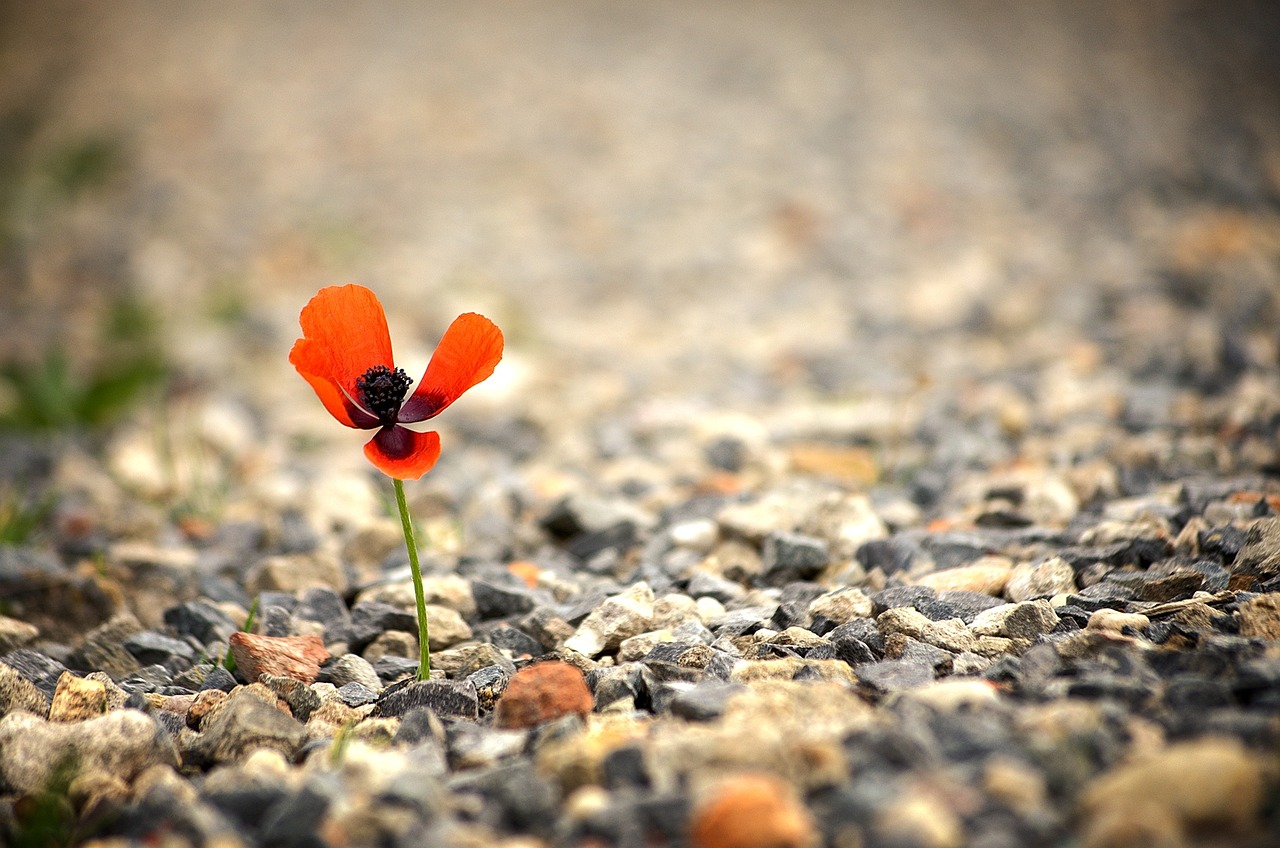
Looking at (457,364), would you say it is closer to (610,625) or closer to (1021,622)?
(610,625)

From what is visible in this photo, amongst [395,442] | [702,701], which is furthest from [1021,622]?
[395,442]

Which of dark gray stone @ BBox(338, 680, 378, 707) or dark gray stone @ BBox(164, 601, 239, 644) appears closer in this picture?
dark gray stone @ BBox(338, 680, 378, 707)

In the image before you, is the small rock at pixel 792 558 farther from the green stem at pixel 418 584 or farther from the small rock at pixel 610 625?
the green stem at pixel 418 584

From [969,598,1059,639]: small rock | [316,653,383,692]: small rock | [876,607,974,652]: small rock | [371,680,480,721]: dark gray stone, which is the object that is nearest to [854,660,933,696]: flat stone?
[876,607,974,652]: small rock

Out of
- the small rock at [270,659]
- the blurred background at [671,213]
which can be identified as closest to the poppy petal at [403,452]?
the small rock at [270,659]

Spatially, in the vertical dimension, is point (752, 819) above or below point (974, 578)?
below

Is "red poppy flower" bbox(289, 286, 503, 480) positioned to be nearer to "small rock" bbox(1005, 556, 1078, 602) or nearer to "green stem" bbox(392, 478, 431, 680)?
"green stem" bbox(392, 478, 431, 680)
